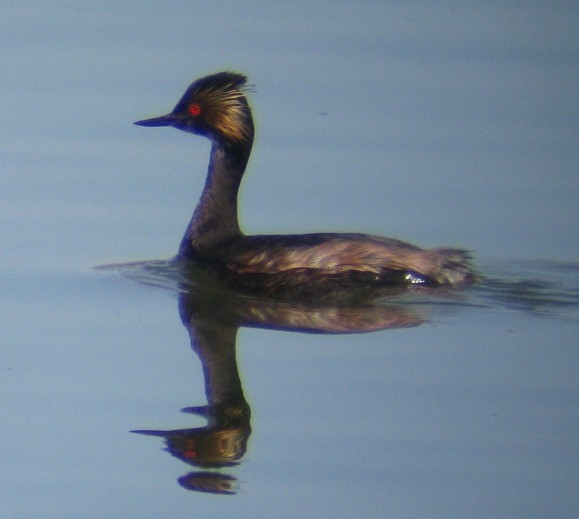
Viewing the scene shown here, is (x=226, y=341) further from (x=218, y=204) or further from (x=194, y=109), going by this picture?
(x=194, y=109)

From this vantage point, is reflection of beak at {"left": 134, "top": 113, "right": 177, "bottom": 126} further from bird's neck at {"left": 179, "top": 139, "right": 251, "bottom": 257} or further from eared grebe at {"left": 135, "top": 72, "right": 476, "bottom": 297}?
eared grebe at {"left": 135, "top": 72, "right": 476, "bottom": 297}

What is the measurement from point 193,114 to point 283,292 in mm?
1606

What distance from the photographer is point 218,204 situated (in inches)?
437

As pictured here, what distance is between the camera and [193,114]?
11328 mm

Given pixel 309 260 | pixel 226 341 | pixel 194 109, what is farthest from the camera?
pixel 194 109

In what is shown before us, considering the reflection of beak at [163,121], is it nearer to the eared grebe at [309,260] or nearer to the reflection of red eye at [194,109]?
the reflection of red eye at [194,109]

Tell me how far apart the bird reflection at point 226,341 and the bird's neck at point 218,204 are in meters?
0.53

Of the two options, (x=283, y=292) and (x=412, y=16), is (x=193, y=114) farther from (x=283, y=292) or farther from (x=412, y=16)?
(x=412, y=16)

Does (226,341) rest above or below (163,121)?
below

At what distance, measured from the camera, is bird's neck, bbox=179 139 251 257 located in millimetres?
10938

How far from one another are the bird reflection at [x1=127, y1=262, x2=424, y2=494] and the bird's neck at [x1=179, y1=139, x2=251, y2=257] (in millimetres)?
534

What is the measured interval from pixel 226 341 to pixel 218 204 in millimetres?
1863

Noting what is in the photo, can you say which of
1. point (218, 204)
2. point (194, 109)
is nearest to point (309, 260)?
point (218, 204)

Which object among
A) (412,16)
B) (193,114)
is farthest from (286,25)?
(193,114)
